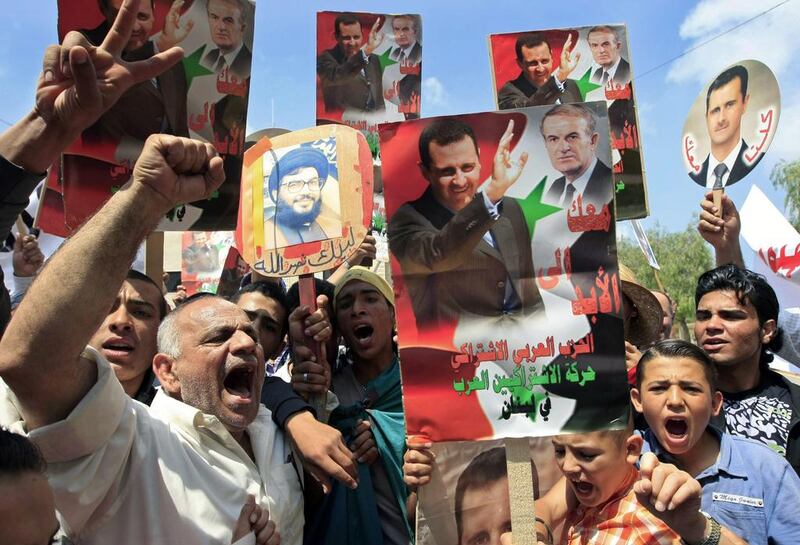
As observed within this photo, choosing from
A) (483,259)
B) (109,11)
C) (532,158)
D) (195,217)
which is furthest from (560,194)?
(109,11)

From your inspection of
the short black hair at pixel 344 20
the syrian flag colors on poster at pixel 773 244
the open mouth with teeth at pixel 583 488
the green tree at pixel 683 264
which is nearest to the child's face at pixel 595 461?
the open mouth with teeth at pixel 583 488

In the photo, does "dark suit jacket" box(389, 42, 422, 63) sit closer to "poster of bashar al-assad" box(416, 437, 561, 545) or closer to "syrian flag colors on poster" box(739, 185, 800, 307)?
"syrian flag colors on poster" box(739, 185, 800, 307)

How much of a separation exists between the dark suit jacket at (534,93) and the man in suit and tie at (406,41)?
110 centimetres

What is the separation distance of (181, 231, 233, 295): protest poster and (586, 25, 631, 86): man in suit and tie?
341cm

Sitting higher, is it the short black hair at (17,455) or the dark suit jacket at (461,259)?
the dark suit jacket at (461,259)

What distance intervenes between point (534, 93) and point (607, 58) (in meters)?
0.49

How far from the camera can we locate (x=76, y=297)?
1.41m

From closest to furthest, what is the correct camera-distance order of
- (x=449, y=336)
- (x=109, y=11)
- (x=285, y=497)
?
(x=285, y=497)
(x=449, y=336)
(x=109, y=11)

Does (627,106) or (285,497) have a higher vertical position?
(627,106)

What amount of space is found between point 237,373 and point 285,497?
423 mm

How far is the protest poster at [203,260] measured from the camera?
630cm

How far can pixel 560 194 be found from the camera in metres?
2.49

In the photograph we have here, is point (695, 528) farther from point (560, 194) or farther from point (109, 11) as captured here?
point (109, 11)

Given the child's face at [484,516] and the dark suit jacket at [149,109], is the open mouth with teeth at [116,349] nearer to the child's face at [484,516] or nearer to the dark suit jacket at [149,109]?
the dark suit jacket at [149,109]
